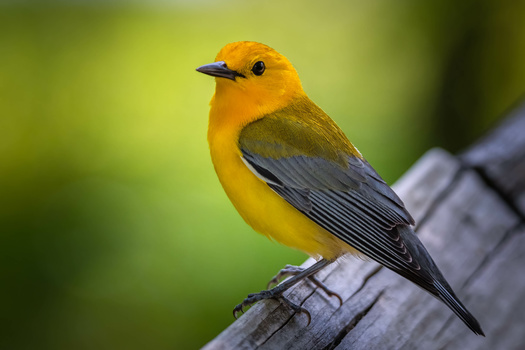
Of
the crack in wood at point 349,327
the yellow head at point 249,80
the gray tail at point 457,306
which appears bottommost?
the crack in wood at point 349,327

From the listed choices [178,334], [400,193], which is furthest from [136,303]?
[400,193]

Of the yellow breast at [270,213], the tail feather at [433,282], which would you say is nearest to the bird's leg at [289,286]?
the yellow breast at [270,213]

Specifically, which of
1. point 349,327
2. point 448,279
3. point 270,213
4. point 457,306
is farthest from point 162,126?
point 457,306

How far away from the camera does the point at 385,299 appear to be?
3.06 metres

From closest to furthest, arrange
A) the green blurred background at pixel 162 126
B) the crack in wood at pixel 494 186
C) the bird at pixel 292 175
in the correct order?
the bird at pixel 292 175, the crack in wood at pixel 494 186, the green blurred background at pixel 162 126

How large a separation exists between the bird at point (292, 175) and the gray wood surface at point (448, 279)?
0.61ft

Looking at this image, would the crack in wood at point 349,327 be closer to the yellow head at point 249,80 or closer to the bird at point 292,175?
the bird at point 292,175

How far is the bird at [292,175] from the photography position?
3.30m

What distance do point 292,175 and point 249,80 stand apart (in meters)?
0.63

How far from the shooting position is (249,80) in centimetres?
366

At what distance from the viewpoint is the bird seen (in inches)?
130

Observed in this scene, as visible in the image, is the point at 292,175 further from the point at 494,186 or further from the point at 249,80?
the point at 494,186

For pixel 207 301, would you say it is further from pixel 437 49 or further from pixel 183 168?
pixel 437 49

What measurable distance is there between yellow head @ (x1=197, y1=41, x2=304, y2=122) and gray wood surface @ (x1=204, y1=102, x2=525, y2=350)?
1059 mm
